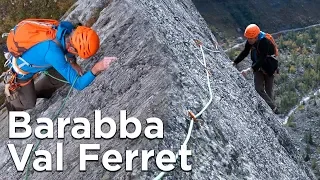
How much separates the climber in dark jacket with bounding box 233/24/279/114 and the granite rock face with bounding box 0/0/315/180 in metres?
1.98

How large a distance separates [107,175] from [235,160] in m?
2.48

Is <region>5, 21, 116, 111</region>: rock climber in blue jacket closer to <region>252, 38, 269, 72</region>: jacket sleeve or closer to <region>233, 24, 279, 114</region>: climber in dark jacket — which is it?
<region>233, 24, 279, 114</region>: climber in dark jacket

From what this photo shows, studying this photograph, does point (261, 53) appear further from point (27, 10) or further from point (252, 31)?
point (27, 10)

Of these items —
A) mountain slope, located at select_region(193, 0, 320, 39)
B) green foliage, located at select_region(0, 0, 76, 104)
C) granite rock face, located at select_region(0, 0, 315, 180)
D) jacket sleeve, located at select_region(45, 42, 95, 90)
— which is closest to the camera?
granite rock face, located at select_region(0, 0, 315, 180)

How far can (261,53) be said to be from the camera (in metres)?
14.0

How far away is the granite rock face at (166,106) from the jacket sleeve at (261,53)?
199cm

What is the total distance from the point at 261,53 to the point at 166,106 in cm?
711

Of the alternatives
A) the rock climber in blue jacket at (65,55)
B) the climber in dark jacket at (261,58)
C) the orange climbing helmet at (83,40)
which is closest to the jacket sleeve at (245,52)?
the climber in dark jacket at (261,58)

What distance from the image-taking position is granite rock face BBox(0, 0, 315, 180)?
7.61 meters

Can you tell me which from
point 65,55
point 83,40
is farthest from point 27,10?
point 83,40

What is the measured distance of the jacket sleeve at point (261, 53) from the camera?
1377 centimetres

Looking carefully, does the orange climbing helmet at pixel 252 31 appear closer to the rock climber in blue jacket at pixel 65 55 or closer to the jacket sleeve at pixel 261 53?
the jacket sleeve at pixel 261 53

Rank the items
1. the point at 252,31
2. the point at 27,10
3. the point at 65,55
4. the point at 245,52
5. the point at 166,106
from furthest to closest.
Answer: the point at 27,10 → the point at 245,52 → the point at 252,31 → the point at 65,55 → the point at 166,106

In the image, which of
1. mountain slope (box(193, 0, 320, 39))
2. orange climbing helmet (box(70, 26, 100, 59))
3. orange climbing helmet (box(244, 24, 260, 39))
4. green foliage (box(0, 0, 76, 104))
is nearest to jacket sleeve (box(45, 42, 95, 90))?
orange climbing helmet (box(70, 26, 100, 59))
